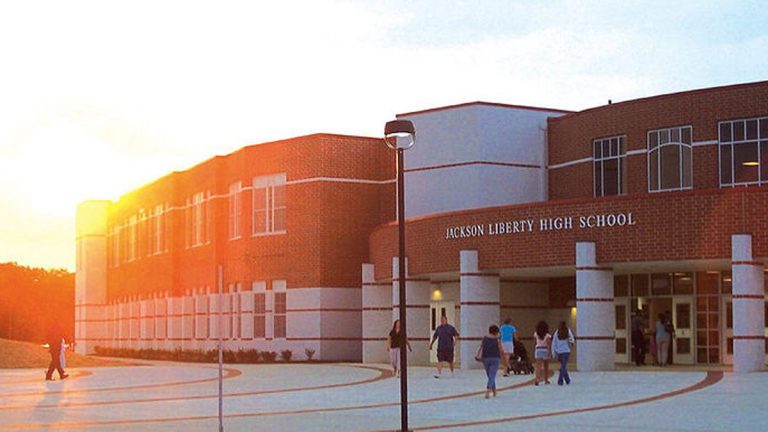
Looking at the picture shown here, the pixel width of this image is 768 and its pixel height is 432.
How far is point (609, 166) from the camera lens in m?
48.8

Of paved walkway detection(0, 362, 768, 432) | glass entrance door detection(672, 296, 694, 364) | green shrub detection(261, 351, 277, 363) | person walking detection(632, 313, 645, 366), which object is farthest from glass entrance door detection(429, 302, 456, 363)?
paved walkway detection(0, 362, 768, 432)

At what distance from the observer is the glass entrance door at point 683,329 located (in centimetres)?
4325

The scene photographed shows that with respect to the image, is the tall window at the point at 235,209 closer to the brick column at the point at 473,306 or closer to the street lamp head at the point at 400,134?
the brick column at the point at 473,306

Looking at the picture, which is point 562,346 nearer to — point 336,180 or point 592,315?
point 592,315

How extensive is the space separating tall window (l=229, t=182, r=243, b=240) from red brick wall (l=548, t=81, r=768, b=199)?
1642 centimetres

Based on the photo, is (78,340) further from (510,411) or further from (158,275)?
(510,411)

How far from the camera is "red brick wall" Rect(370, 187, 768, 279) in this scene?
36656 millimetres

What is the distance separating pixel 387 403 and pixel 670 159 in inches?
855

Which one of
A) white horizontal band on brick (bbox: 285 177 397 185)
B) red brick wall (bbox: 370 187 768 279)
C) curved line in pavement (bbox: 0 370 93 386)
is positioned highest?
white horizontal band on brick (bbox: 285 177 397 185)

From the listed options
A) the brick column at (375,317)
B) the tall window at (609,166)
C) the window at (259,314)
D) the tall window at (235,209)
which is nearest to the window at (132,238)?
Result: the tall window at (235,209)

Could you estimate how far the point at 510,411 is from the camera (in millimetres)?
25312

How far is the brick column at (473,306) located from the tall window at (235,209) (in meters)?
20.1

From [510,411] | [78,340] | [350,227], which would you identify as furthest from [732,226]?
[78,340]

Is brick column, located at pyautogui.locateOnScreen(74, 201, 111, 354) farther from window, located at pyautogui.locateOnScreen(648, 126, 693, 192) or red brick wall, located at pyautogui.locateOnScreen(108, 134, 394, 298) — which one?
window, located at pyautogui.locateOnScreen(648, 126, 693, 192)
